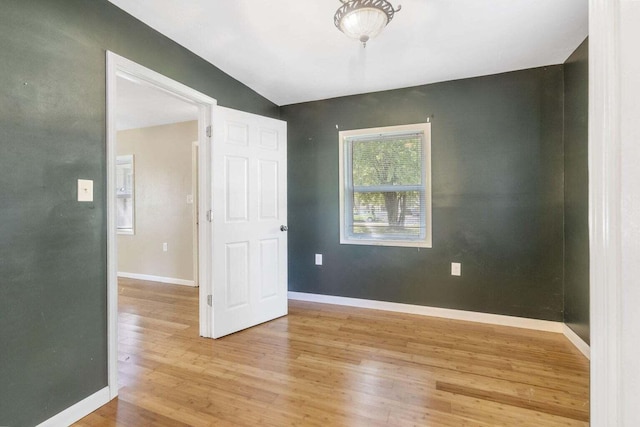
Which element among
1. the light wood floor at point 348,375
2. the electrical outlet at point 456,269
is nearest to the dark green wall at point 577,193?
the light wood floor at point 348,375

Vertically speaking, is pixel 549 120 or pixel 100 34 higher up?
pixel 100 34

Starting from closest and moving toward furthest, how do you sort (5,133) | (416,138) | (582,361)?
(5,133) < (582,361) < (416,138)

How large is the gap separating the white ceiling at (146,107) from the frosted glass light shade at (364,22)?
176cm

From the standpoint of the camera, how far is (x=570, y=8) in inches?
69.5

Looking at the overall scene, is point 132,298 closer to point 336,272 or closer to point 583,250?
point 336,272

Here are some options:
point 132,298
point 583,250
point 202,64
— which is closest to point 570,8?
point 583,250

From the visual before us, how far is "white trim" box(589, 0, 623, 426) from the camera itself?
0.48m

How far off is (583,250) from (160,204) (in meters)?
4.88

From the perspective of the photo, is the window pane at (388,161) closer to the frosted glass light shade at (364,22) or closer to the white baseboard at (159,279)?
the frosted glass light shade at (364,22)

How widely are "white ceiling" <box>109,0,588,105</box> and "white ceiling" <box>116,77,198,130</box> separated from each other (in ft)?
2.76

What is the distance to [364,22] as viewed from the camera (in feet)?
5.22

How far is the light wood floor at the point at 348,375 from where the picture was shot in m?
1.56

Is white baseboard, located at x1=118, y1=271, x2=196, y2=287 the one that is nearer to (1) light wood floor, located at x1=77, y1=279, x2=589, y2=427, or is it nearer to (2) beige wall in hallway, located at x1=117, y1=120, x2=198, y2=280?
(2) beige wall in hallway, located at x1=117, y1=120, x2=198, y2=280

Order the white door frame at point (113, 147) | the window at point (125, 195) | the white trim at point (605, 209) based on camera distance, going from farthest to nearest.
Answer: the window at point (125, 195), the white door frame at point (113, 147), the white trim at point (605, 209)
